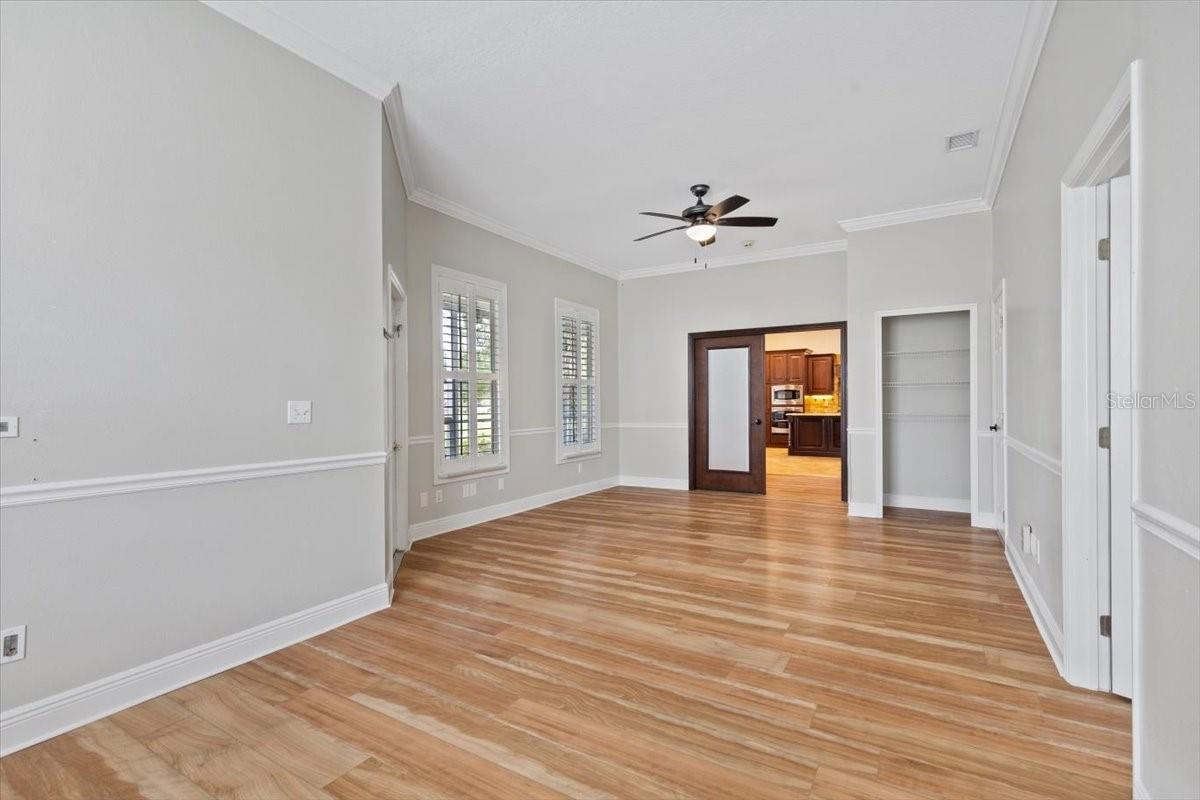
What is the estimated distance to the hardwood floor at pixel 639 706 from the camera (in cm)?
181

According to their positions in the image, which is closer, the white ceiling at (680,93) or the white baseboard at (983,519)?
the white ceiling at (680,93)

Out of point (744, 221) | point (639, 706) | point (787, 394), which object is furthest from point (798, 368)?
point (639, 706)

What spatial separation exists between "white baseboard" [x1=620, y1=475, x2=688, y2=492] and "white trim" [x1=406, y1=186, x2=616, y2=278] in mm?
3040

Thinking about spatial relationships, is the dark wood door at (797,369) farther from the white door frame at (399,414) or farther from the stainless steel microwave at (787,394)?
the white door frame at (399,414)

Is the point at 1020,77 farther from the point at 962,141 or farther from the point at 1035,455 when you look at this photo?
the point at 1035,455

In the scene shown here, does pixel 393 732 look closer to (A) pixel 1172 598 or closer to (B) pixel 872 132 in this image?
(A) pixel 1172 598

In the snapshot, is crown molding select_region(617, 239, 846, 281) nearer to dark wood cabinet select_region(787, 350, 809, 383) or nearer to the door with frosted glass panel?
the door with frosted glass panel

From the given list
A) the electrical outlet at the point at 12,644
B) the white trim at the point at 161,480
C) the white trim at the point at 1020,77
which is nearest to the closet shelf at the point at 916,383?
the white trim at the point at 1020,77

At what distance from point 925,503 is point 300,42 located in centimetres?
677

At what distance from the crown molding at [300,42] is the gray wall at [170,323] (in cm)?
6

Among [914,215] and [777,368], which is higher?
[914,215]

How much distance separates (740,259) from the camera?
719 centimetres

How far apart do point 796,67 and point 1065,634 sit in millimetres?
3116

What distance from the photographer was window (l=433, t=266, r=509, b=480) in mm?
5176
